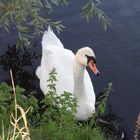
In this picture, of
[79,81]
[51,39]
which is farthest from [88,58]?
[51,39]

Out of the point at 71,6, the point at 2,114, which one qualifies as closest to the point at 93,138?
the point at 2,114

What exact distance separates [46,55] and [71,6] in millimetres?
2487

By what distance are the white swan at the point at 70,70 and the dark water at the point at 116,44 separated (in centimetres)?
47

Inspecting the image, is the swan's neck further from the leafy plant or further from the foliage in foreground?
the foliage in foreground

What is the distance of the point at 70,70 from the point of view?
10.2 metres

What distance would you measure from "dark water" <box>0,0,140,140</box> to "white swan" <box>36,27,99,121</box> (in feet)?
1.54

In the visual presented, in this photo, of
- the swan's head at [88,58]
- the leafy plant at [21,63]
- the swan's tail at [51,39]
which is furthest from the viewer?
the swan's tail at [51,39]

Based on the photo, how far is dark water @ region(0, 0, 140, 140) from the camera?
9.63m

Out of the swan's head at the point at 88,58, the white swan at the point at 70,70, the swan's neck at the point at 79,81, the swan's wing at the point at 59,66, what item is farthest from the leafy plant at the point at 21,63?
the swan's head at the point at 88,58

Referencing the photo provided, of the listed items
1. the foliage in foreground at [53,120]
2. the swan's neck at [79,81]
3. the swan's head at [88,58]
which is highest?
the swan's head at [88,58]

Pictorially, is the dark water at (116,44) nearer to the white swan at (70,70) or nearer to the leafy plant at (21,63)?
the leafy plant at (21,63)

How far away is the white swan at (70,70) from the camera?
902 cm

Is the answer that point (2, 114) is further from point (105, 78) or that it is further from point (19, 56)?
point (19, 56)

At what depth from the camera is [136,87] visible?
1007 centimetres
